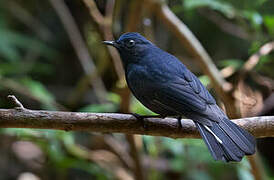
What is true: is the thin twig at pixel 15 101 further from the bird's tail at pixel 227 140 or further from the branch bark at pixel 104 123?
the bird's tail at pixel 227 140

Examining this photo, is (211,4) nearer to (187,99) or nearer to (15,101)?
(187,99)

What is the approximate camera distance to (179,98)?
3.02 meters

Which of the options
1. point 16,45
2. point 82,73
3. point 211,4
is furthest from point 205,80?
point 16,45

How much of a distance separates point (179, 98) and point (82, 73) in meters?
3.86

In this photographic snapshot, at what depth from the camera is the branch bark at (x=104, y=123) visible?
107 inches

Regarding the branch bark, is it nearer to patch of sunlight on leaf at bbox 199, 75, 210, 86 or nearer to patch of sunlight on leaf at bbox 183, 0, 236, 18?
patch of sunlight on leaf at bbox 199, 75, 210, 86

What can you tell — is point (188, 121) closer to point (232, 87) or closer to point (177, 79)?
point (177, 79)

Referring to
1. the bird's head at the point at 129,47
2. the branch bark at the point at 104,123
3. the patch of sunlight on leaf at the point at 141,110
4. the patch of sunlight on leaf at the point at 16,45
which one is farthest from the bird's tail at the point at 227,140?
the patch of sunlight on leaf at the point at 16,45

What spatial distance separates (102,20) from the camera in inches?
171

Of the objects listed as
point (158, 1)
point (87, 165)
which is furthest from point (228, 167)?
point (158, 1)

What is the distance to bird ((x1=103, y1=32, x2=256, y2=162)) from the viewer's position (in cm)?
277

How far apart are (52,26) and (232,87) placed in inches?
146

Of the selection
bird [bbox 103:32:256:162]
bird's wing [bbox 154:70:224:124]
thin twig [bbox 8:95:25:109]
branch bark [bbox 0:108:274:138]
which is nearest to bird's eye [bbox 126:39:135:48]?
bird [bbox 103:32:256:162]

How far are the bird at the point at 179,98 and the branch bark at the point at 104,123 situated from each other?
118 mm
